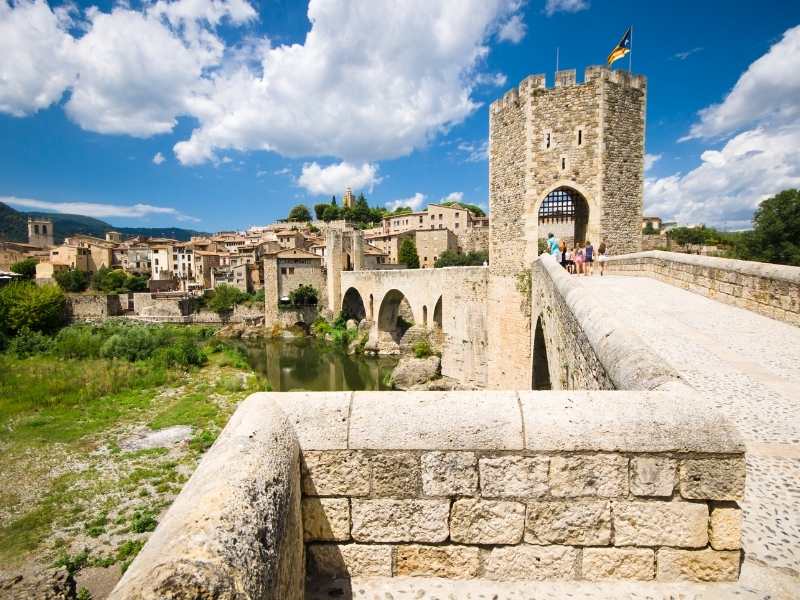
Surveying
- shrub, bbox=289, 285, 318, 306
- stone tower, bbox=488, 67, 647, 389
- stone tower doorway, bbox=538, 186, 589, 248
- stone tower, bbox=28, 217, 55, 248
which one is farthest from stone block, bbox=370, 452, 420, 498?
stone tower, bbox=28, 217, 55, 248

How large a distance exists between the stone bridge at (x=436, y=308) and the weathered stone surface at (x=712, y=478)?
14.0 meters

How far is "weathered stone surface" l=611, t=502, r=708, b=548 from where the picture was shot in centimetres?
186

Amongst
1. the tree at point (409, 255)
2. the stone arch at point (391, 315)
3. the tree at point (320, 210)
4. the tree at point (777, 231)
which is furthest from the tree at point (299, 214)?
the tree at point (777, 231)

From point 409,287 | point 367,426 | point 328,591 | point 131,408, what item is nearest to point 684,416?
point 367,426

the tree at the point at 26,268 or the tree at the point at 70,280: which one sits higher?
the tree at the point at 26,268

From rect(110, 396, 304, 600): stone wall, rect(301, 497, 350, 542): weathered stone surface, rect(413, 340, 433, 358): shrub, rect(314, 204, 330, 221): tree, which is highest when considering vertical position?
rect(314, 204, 330, 221): tree

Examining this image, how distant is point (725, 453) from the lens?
178cm

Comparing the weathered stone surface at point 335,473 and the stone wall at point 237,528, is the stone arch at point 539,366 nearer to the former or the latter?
the weathered stone surface at point 335,473

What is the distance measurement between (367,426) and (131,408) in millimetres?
17213

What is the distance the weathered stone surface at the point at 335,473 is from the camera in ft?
6.43

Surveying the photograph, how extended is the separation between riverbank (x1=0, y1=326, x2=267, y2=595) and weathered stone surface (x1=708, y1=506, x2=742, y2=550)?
922cm

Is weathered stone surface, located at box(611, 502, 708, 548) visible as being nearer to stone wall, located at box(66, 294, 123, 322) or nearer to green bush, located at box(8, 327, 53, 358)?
green bush, located at box(8, 327, 53, 358)

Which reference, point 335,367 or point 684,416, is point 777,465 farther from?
point 335,367

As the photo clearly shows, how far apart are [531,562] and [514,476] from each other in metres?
0.46
